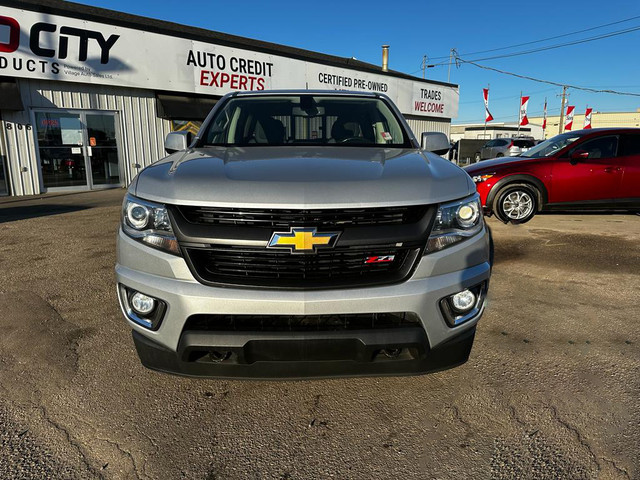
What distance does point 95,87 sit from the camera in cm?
1265

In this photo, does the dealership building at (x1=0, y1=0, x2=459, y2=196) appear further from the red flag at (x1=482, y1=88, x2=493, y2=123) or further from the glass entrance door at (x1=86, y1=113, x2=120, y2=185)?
the red flag at (x1=482, y1=88, x2=493, y2=123)

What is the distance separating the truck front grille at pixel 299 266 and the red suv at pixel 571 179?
571cm

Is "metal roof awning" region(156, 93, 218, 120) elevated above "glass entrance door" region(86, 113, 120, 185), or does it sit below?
above

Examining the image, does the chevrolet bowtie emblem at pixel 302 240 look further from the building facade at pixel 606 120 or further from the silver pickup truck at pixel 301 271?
the building facade at pixel 606 120

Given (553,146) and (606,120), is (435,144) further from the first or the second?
(606,120)

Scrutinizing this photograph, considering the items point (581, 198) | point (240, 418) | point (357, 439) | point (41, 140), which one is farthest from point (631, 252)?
point (41, 140)

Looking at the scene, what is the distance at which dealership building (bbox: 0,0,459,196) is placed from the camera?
11.2 m

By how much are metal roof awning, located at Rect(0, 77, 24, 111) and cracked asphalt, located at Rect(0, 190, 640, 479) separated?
9500 millimetres

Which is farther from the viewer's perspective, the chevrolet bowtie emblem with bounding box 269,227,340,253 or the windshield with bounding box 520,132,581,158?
the windshield with bounding box 520,132,581,158

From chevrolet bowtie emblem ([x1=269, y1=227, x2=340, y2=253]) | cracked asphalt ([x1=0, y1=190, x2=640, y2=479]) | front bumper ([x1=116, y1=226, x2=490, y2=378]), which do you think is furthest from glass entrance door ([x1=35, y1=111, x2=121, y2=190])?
chevrolet bowtie emblem ([x1=269, y1=227, x2=340, y2=253])

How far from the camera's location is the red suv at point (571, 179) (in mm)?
7234

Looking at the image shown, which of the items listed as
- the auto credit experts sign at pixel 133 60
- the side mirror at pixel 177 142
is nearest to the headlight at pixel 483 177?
the side mirror at pixel 177 142

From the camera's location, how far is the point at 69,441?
2.11m

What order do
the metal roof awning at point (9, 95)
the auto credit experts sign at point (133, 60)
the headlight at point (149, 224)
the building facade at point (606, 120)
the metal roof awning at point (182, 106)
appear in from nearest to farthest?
the headlight at point (149, 224) < the metal roof awning at point (9, 95) < the auto credit experts sign at point (133, 60) < the metal roof awning at point (182, 106) < the building facade at point (606, 120)
